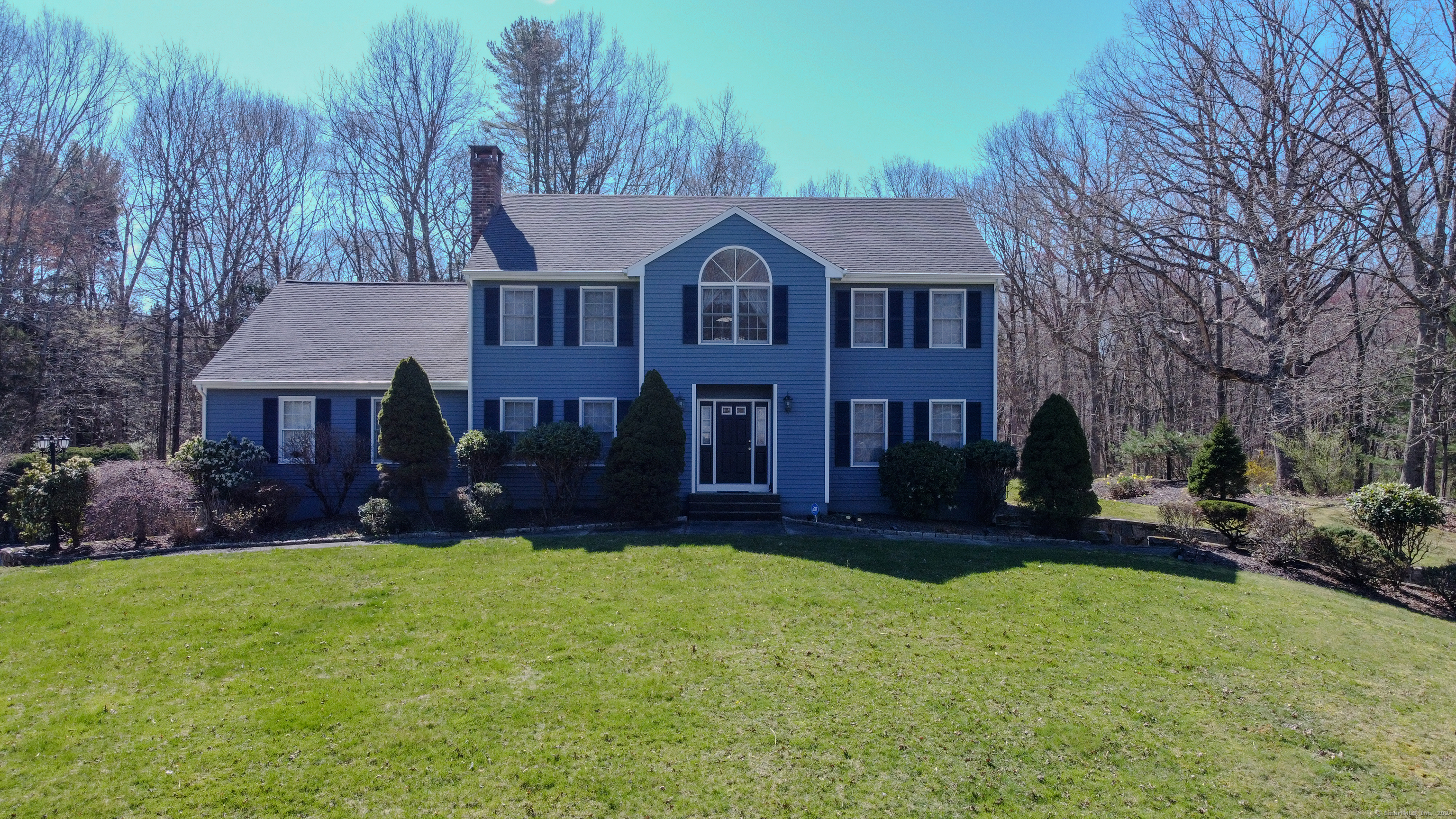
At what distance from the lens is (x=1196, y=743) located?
610 centimetres

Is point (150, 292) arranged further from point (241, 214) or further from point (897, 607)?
point (897, 607)

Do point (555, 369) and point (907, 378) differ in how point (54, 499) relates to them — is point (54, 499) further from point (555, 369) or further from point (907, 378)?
point (907, 378)

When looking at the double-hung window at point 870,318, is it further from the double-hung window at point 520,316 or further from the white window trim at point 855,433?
the double-hung window at point 520,316

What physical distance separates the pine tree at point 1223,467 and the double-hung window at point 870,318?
25.5 ft

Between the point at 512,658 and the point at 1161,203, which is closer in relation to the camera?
the point at 512,658

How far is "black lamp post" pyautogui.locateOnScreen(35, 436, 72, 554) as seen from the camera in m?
12.0

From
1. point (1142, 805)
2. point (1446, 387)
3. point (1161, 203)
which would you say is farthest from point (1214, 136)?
point (1142, 805)

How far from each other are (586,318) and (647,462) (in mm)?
3839

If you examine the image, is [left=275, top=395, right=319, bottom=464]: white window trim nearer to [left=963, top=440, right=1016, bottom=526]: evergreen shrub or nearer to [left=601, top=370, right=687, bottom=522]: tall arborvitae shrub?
[left=601, top=370, right=687, bottom=522]: tall arborvitae shrub

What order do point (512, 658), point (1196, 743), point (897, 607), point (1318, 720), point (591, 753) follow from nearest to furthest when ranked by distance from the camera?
point (591, 753)
point (1196, 743)
point (1318, 720)
point (512, 658)
point (897, 607)

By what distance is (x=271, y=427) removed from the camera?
15.4 meters

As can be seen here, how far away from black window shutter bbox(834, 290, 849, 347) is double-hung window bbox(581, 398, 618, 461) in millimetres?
4678

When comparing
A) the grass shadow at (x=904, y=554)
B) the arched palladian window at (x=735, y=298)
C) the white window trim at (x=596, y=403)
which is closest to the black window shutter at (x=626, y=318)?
the white window trim at (x=596, y=403)

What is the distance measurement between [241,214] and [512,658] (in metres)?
26.4
